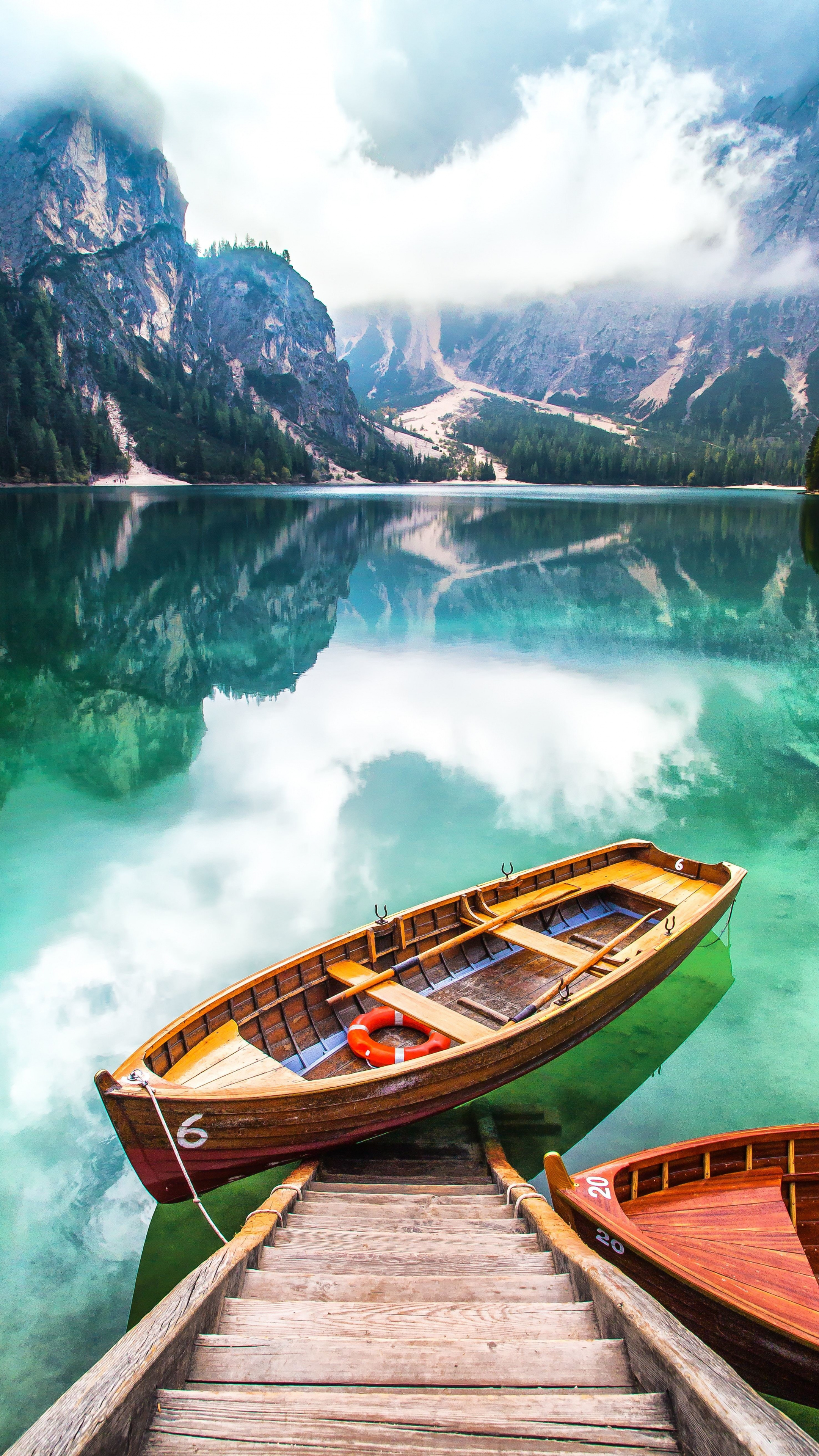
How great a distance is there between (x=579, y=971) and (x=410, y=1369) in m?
7.13

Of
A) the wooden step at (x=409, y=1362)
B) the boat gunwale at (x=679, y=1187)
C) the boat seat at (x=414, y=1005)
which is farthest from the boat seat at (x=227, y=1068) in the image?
the wooden step at (x=409, y=1362)

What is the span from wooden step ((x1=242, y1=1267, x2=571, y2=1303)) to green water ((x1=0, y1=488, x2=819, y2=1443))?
286cm

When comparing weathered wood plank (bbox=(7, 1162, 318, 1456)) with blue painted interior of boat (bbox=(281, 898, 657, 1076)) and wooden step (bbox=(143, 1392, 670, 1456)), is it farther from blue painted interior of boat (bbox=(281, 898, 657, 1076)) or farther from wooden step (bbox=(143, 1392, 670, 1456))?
blue painted interior of boat (bbox=(281, 898, 657, 1076))

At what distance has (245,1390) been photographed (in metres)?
3.73

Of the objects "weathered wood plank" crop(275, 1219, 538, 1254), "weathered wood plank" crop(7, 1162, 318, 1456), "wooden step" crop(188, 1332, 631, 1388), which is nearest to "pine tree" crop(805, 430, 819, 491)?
"weathered wood plank" crop(275, 1219, 538, 1254)

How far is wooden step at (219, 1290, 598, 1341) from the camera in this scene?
14.2 ft

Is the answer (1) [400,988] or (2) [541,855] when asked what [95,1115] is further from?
(2) [541,855]

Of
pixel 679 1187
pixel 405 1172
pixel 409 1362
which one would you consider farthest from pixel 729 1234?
pixel 409 1362

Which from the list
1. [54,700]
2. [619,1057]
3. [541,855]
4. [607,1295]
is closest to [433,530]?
[54,700]

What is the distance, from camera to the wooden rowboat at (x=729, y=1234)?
5.47 meters

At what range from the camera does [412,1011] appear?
31.7ft

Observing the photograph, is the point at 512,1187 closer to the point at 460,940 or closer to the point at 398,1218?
the point at 398,1218

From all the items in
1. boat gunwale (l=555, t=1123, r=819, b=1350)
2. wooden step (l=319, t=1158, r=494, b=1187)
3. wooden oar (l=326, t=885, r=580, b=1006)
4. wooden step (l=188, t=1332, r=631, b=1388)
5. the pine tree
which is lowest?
wooden step (l=319, t=1158, r=494, b=1187)

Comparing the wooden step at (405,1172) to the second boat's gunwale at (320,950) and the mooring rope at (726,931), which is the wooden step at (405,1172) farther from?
the mooring rope at (726,931)
